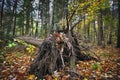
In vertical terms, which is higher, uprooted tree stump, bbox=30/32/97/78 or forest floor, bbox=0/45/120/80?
uprooted tree stump, bbox=30/32/97/78

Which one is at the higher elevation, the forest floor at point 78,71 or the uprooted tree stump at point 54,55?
the uprooted tree stump at point 54,55

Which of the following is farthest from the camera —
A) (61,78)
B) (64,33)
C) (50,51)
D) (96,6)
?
(96,6)

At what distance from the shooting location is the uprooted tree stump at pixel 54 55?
19.3 feet

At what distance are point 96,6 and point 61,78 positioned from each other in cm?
930

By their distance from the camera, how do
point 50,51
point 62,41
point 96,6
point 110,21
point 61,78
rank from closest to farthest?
point 61,78 → point 50,51 → point 62,41 → point 96,6 → point 110,21

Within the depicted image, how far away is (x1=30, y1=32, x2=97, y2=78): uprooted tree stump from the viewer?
5883 millimetres

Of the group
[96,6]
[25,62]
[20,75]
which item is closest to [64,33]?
[25,62]

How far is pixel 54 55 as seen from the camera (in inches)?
241

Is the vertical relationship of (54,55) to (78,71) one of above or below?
above

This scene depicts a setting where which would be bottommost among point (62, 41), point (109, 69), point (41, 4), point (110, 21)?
point (109, 69)

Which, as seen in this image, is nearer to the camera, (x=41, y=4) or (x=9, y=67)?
(x=9, y=67)

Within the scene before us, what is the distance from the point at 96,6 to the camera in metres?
13.7

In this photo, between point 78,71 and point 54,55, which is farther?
point 78,71

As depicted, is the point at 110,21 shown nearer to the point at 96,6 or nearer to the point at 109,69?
the point at 96,6
